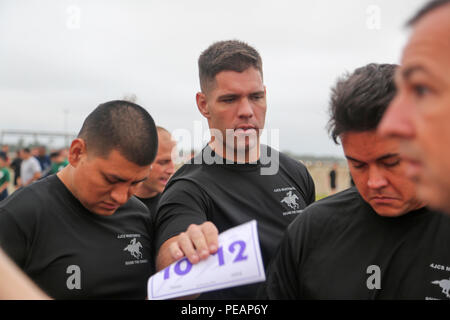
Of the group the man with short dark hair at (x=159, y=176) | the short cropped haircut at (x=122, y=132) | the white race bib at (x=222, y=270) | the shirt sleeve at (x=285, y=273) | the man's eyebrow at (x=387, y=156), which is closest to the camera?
the white race bib at (x=222, y=270)

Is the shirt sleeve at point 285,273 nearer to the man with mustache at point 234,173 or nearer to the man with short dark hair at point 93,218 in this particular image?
the man with mustache at point 234,173

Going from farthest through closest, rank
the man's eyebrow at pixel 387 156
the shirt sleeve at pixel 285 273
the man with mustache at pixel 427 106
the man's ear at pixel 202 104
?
1. the man's ear at pixel 202 104
2. the shirt sleeve at pixel 285 273
3. the man's eyebrow at pixel 387 156
4. the man with mustache at pixel 427 106

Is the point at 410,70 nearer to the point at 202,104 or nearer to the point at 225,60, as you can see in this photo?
the point at 225,60

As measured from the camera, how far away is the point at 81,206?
2463mm

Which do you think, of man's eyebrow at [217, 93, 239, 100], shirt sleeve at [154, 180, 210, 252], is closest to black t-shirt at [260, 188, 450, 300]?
shirt sleeve at [154, 180, 210, 252]

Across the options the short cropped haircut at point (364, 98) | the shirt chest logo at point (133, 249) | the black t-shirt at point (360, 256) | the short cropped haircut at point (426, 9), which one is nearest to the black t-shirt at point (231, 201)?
the shirt chest logo at point (133, 249)

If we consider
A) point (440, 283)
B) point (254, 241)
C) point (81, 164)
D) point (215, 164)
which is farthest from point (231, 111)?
point (440, 283)

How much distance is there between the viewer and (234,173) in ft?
9.52

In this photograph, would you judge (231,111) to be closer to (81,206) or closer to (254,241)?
(81,206)

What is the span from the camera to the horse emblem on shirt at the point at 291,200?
291 cm

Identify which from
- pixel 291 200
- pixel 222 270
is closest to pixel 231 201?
pixel 291 200

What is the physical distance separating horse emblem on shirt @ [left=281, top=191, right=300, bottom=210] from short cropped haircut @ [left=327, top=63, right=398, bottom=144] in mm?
852

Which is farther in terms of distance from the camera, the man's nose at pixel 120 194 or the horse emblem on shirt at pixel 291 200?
the horse emblem on shirt at pixel 291 200

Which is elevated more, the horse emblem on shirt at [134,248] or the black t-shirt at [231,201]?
the black t-shirt at [231,201]
